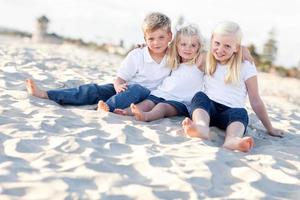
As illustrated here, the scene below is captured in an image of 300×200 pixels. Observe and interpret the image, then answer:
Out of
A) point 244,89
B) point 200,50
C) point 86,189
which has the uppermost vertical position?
point 200,50

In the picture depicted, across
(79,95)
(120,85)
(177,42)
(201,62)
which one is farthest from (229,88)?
(79,95)

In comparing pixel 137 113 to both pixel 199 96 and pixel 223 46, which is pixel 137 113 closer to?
pixel 199 96

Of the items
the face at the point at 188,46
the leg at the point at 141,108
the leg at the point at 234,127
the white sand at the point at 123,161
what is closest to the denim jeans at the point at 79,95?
the white sand at the point at 123,161

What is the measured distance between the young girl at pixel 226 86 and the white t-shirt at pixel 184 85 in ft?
0.55

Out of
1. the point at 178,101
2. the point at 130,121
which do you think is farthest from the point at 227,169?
the point at 178,101

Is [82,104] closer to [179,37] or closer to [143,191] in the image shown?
[179,37]

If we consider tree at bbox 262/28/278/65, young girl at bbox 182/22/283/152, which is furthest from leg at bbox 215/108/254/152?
tree at bbox 262/28/278/65

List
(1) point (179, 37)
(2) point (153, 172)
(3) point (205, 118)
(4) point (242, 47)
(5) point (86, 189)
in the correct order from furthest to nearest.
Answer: (1) point (179, 37)
(4) point (242, 47)
(3) point (205, 118)
(2) point (153, 172)
(5) point (86, 189)

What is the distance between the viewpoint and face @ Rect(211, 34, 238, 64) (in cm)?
400

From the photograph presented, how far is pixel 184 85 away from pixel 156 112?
16.3 inches

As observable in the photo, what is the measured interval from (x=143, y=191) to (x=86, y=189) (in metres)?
0.28

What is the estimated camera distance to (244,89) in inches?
164

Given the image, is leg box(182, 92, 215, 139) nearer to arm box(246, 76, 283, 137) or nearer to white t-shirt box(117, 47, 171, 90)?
arm box(246, 76, 283, 137)

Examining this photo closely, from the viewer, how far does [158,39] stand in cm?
448
